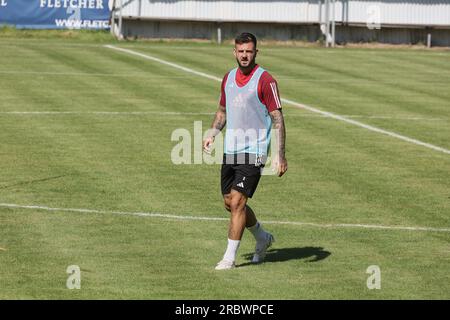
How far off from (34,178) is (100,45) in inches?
904

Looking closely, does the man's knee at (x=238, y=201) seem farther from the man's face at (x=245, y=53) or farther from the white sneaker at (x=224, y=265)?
the man's face at (x=245, y=53)

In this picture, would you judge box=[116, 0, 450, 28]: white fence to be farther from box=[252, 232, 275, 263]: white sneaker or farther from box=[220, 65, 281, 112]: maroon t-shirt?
box=[220, 65, 281, 112]: maroon t-shirt

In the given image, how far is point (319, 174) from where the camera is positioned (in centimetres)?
1939

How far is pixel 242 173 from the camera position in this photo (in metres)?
13.2

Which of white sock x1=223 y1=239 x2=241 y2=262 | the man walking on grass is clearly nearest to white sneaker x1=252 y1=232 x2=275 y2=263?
the man walking on grass

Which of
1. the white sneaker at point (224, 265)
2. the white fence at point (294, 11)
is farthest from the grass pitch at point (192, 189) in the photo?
the white fence at point (294, 11)

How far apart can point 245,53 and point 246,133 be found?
879mm

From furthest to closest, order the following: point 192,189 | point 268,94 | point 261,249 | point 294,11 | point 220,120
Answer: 1. point 294,11
2. point 192,189
3. point 220,120
4. point 261,249
5. point 268,94

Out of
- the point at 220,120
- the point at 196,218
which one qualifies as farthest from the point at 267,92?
the point at 196,218

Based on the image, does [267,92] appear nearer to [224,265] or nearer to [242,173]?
[242,173]

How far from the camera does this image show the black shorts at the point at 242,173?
43.3ft

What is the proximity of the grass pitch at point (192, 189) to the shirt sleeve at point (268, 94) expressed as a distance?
177 centimetres
